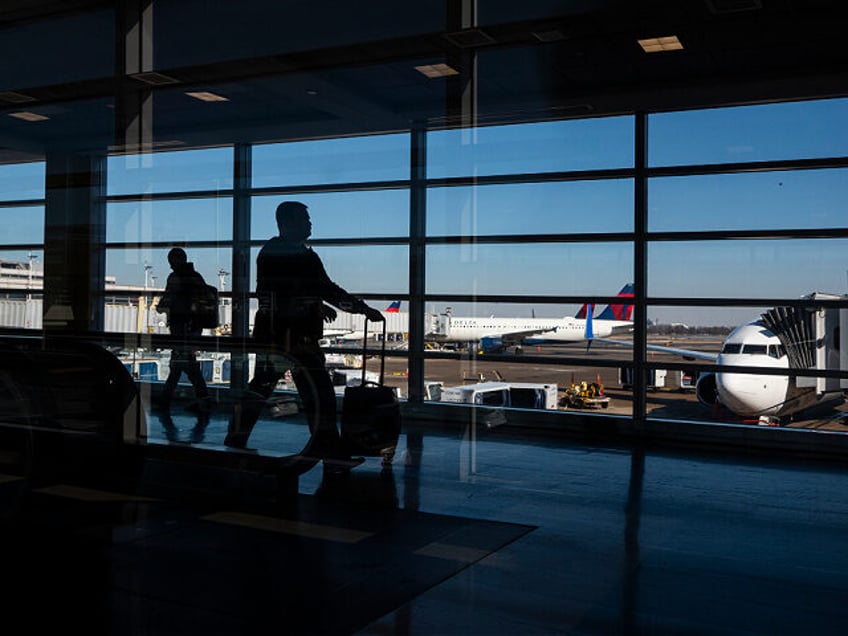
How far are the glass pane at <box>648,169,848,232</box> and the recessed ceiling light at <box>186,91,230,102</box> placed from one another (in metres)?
2.74

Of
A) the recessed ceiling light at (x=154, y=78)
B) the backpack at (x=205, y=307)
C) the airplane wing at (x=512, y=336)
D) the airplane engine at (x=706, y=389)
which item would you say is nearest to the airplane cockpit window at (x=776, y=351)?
the airplane engine at (x=706, y=389)

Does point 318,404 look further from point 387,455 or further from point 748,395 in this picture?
point 748,395

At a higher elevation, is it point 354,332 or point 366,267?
point 366,267

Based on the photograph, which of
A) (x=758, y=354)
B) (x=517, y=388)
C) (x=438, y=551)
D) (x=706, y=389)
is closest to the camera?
(x=438, y=551)

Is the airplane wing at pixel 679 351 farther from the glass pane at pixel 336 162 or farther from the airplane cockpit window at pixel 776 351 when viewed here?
the glass pane at pixel 336 162

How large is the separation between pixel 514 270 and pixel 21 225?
1756 millimetres

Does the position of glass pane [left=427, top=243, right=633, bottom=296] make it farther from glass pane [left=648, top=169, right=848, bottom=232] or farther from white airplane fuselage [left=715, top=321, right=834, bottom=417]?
white airplane fuselage [left=715, top=321, right=834, bottom=417]

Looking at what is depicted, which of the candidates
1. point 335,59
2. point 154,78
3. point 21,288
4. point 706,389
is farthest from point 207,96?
point 706,389

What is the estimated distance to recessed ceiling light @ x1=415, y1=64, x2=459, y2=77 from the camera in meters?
2.86

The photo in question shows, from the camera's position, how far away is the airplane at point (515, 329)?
2.67 m

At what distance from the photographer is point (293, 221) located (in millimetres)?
2572

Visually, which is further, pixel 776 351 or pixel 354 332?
pixel 776 351

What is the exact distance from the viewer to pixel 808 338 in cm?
486

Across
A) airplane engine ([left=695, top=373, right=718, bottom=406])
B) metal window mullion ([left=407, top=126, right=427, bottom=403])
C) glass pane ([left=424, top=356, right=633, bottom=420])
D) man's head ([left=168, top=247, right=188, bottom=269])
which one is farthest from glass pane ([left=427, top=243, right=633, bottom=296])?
airplane engine ([left=695, top=373, right=718, bottom=406])
